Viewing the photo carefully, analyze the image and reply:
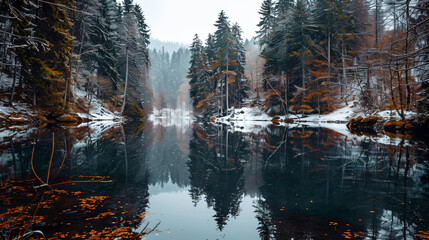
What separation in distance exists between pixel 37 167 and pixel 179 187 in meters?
5.53

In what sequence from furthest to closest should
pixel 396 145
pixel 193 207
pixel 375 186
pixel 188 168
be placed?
pixel 396 145 < pixel 188 168 < pixel 375 186 < pixel 193 207

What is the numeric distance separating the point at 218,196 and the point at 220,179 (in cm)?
143

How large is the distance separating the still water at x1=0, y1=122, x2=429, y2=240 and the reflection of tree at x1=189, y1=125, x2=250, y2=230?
4 centimetres

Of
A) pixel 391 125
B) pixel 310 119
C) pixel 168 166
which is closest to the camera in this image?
pixel 168 166

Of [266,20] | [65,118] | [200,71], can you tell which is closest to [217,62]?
[200,71]

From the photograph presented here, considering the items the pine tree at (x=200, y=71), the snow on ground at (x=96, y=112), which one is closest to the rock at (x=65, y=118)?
the snow on ground at (x=96, y=112)

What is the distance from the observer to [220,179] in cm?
725

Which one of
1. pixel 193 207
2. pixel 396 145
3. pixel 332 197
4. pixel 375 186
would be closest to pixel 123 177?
pixel 193 207

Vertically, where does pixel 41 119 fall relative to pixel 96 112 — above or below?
below

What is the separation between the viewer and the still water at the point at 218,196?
13.2 ft

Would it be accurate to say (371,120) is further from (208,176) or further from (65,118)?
(65,118)

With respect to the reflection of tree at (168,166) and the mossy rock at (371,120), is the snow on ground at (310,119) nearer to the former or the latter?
the mossy rock at (371,120)

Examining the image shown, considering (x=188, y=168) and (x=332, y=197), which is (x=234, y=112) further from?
(x=332, y=197)

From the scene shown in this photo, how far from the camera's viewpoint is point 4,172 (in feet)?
23.7
